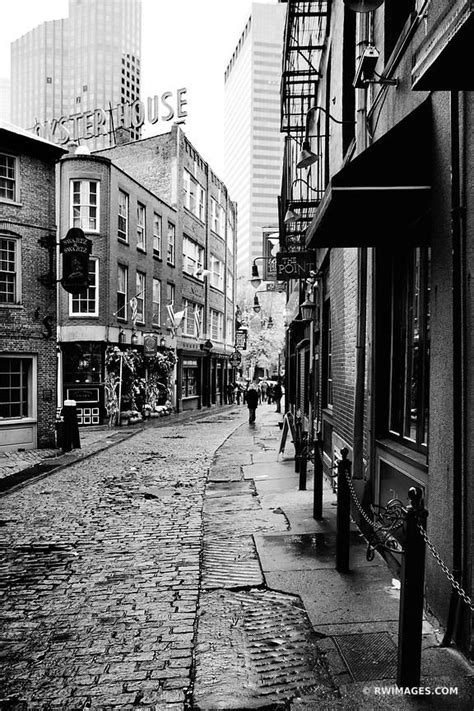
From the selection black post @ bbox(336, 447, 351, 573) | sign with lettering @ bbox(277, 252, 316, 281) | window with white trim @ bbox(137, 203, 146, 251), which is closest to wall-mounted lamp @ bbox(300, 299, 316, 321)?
sign with lettering @ bbox(277, 252, 316, 281)

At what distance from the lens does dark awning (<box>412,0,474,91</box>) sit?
102 inches

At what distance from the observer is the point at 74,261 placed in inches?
686

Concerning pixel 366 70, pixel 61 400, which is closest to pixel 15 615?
pixel 366 70

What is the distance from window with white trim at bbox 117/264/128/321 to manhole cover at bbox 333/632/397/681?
→ 75.9 feet

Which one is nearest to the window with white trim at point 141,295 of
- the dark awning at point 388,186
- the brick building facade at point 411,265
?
the brick building facade at point 411,265

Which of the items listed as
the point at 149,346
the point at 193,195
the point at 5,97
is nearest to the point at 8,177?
the point at 149,346

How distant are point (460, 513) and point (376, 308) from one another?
10.1 feet

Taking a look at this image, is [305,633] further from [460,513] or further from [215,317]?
[215,317]

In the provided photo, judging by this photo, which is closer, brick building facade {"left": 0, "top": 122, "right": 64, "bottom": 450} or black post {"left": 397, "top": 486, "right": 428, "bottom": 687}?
black post {"left": 397, "top": 486, "right": 428, "bottom": 687}

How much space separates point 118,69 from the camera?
13962 cm

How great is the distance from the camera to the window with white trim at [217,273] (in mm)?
42500

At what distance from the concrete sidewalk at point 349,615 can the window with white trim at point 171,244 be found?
25.8 m

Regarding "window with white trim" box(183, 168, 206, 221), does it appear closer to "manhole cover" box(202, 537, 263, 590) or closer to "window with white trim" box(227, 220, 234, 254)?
"window with white trim" box(227, 220, 234, 254)

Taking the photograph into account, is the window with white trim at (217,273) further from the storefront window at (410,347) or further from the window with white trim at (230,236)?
the storefront window at (410,347)
